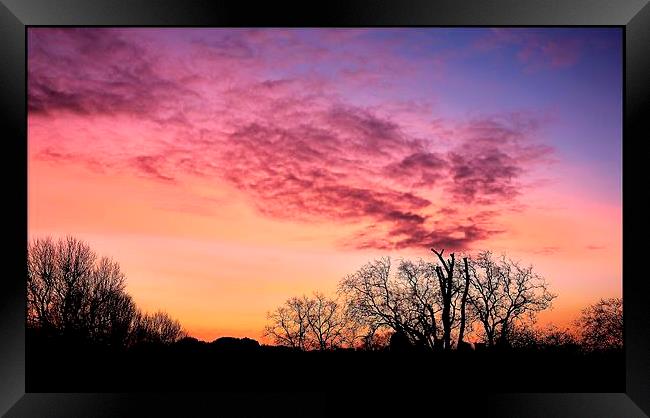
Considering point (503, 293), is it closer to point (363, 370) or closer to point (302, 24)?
point (363, 370)

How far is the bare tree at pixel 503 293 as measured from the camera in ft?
32.2

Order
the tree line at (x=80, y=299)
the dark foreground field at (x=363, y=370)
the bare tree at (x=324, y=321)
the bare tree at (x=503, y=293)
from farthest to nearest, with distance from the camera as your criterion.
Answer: the bare tree at (x=324, y=321) < the tree line at (x=80, y=299) < the bare tree at (x=503, y=293) < the dark foreground field at (x=363, y=370)

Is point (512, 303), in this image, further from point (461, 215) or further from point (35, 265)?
point (35, 265)

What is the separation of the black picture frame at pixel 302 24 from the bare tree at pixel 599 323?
5.69m

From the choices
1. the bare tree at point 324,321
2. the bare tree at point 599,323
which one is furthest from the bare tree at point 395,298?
the bare tree at point 599,323

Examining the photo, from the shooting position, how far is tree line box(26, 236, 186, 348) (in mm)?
10477

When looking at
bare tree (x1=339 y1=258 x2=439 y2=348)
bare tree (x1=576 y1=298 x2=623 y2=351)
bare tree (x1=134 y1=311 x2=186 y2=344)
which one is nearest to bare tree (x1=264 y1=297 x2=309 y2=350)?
bare tree (x1=339 y1=258 x2=439 y2=348)

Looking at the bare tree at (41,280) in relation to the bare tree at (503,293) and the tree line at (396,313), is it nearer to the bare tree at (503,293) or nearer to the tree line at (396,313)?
the tree line at (396,313)

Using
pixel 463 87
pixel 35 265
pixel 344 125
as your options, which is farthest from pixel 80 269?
pixel 463 87

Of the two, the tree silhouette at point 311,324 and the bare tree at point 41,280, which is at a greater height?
the bare tree at point 41,280

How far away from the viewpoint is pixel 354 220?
10.8m

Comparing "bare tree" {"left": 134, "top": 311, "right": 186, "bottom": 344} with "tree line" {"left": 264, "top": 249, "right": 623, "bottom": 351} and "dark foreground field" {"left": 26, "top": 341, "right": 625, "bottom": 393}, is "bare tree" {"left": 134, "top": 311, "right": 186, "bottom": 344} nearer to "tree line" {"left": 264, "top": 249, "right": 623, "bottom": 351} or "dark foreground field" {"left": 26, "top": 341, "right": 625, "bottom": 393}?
"tree line" {"left": 264, "top": 249, "right": 623, "bottom": 351}

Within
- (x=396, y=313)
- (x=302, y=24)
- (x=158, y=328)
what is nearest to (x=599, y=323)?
(x=396, y=313)

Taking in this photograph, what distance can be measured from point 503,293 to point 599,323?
1.80 meters
